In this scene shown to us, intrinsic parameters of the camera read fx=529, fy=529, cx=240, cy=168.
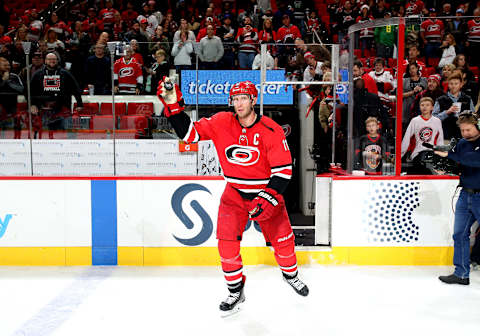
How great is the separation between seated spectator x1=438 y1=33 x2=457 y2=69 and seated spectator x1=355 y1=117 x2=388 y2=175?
1.10 m

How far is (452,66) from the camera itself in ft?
17.8

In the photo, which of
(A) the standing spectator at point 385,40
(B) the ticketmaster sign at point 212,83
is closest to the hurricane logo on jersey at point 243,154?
(B) the ticketmaster sign at point 212,83

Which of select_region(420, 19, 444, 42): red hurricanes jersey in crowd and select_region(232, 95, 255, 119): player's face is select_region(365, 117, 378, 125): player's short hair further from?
select_region(232, 95, 255, 119): player's face

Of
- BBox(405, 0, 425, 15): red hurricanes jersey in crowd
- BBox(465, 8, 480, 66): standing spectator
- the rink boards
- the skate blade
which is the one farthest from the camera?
BBox(405, 0, 425, 15): red hurricanes jersey in crowd

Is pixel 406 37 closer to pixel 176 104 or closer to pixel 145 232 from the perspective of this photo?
pixel 176 104

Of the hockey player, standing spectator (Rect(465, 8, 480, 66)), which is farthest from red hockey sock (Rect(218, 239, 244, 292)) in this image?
standing spectator (Rect(465, 8, 480, 66))

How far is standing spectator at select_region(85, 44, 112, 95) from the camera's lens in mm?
5238

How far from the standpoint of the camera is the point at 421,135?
17.1 feet

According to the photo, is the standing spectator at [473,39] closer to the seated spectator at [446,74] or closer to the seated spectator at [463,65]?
the seated spectator at [463,65]

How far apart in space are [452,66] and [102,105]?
357cm

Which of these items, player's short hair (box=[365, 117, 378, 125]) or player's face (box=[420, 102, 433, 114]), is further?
player's face (box=[420, 102, 433, 114])

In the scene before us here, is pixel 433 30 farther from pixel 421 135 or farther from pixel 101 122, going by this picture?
pixel 101 122

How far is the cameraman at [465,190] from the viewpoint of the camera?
4352 millimetres

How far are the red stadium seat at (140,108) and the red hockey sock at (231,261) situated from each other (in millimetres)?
2006
